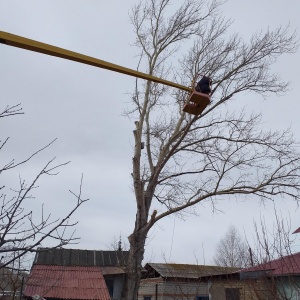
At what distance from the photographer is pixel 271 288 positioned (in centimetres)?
622

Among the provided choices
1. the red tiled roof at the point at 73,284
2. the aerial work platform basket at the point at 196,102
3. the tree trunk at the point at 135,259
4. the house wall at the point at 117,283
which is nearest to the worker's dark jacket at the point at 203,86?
the aerial work platform basket at the point at 196,102

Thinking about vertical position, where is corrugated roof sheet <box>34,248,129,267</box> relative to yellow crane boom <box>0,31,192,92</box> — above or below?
above

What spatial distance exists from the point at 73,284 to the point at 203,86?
1510cm

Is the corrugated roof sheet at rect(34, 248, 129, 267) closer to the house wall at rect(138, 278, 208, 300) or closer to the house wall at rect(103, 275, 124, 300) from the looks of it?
the house wall at rect(103, 275, 124, 300)

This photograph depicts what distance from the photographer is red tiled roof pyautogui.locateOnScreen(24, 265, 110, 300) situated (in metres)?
16.5

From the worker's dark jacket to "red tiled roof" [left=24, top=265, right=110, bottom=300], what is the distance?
12.7 m

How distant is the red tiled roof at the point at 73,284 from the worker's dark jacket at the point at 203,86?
41.7ft

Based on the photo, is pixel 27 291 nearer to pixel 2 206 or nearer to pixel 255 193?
pixel 255 193

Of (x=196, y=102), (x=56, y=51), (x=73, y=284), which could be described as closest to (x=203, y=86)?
(x=196, y=102)

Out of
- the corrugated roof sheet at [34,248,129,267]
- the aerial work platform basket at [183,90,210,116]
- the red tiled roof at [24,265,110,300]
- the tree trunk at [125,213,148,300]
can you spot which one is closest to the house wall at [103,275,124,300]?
the corrugated roof sheet at [34,248,129,267]

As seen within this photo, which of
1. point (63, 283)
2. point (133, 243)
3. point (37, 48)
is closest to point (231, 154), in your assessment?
point (133, 243)

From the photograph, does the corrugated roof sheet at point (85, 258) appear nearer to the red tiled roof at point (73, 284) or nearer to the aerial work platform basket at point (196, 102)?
the red tiled roof at point (73, 284)

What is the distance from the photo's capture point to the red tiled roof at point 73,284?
16.5 metres

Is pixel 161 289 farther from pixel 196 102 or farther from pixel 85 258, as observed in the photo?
pixel 196 102
